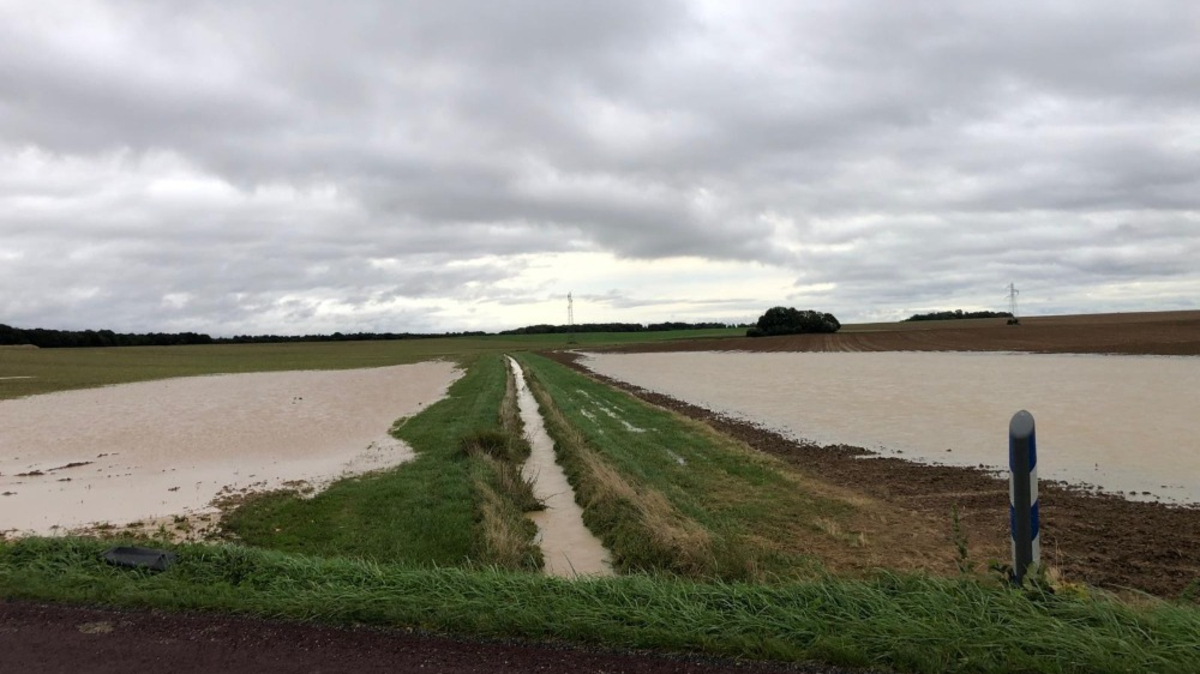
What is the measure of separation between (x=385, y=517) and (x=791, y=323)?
130 m

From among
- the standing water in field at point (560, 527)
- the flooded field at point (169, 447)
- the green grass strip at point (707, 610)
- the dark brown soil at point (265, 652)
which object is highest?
the green grass strip at point (707, 610)

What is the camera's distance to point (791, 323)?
13538 centimetres

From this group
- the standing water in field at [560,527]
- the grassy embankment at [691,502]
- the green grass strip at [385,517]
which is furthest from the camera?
the green grass strip at [385,517]

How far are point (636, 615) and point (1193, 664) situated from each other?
10.2 ft

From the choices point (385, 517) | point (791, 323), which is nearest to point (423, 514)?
point (385, 517)

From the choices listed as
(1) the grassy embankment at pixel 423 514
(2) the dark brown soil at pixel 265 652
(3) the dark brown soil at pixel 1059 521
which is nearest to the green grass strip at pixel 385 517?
(1) the grassy embankment at pixel 423 514

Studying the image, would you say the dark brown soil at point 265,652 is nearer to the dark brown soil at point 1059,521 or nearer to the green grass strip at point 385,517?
the green grass strip at point 385,517

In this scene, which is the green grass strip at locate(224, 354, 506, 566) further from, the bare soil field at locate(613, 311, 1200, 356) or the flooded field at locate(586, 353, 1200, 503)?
the bare soil field at locate(613, 311, 1200, 356)

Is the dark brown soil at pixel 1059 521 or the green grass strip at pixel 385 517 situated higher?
the green grass strip at pixel 385 517

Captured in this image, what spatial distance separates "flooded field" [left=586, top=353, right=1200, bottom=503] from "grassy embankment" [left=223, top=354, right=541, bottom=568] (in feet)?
33.2

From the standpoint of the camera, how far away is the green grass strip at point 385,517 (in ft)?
30.7

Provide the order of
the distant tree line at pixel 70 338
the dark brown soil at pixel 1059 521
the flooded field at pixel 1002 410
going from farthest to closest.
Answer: the distant tree line at pixel 70 338
the flooded field at pixel 1002 410
the dark brown soil at pixel 1059 521

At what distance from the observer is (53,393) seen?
135 ft

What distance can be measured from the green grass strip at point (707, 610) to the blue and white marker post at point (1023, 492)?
25 centimetres
